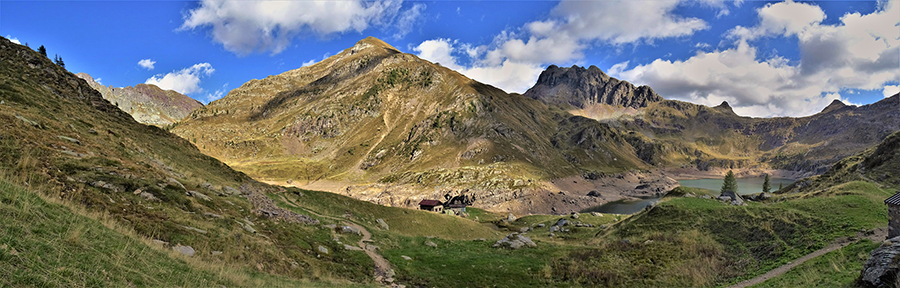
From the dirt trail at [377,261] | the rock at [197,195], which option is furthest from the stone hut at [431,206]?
the rock at [197,195]

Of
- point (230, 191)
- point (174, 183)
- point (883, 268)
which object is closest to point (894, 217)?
point (883, 268)

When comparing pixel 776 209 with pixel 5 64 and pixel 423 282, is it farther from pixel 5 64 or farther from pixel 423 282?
pixel 5 64

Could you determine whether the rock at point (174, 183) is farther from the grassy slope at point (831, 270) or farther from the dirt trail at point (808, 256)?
the dirt trail at point (808, 256)

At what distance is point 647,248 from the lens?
29.5 meters

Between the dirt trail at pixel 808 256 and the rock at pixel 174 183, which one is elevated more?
the rock at pixel 174 183

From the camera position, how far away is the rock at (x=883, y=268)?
43.8 ft

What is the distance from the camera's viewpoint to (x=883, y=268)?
1357cm

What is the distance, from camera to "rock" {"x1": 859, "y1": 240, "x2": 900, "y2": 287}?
43.8ft

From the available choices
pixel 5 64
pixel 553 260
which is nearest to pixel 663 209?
pixel 553 260

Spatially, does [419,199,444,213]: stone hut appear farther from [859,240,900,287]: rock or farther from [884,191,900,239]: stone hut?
[859,240,900,287]: rock

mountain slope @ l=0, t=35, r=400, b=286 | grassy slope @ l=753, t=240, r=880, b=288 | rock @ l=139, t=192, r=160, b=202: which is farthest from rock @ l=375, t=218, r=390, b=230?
grassy slope @ l=753, t=240, r=880, b=288

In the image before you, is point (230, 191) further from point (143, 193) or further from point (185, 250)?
point (185, 250)

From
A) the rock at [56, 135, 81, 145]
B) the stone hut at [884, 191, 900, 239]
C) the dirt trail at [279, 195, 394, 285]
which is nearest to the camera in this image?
the stone hut at [884, 191, 900, 239]

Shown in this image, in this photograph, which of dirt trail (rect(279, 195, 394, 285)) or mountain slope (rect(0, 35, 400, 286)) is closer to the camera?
mountain slope (rect(0, 35, 400, 286))
